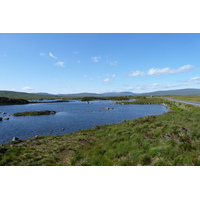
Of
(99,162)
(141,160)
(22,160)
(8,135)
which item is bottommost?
(8,135)

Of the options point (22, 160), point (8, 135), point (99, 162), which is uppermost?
point (99, 162)

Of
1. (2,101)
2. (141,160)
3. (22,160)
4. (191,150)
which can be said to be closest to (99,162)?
(141,160)

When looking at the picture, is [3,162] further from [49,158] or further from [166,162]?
[166,162]

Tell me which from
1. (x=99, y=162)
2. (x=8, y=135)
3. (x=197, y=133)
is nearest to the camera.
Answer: (x=99, y=162)

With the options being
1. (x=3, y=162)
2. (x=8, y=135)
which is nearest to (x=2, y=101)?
(x=8, y=135)

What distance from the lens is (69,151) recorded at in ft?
41.0

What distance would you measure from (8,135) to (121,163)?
85.4 ft

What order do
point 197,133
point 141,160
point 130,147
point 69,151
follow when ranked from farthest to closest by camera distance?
1. point 69,151
2. point 197,133
3. point 130,147
4. point 141,160

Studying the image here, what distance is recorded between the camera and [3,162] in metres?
11.1

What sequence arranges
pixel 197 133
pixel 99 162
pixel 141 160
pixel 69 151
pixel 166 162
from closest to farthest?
pixel 166 162 < pixel 141 160 < pixel 99 162 < pixel 197 133 < pixel 69 151

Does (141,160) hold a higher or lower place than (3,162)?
higher

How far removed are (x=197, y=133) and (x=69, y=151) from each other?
11.9 metres

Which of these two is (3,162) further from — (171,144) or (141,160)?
(171,144)

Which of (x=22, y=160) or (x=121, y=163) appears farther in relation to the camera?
(x=22, y=160)
